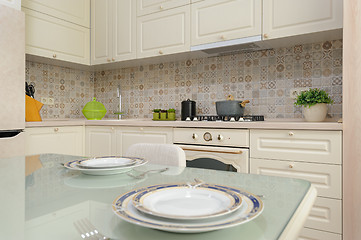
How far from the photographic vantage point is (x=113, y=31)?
3.23m

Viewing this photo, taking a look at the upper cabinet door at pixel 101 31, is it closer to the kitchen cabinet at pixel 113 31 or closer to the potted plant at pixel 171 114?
the kitchen cabinet at pixel 113 31

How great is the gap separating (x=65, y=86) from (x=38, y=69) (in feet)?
1.24

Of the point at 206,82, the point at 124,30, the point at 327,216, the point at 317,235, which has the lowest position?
the point at 317,235

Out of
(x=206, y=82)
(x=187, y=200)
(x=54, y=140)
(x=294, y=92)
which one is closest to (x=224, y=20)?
(x=206, y=82)

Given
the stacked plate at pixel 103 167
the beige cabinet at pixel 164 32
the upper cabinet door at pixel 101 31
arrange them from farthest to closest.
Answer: the upper cabinet door at pixel 101 31
the beige cabinet at pixel 164 32
the stacked plate at pixel 103 167

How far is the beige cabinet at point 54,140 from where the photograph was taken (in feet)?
8.55

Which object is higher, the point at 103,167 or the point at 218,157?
the point at 103,167

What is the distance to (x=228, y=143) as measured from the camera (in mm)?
2229

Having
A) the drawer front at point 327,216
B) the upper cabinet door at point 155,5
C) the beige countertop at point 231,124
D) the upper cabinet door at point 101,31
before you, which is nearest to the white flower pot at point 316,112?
the beige countertop at point 231,124

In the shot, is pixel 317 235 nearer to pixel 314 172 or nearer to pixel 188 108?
pixel 314 172

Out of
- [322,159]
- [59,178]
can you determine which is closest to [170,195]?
[59,178]

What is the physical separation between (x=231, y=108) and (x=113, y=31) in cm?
163

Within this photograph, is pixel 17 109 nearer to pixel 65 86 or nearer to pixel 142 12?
pixel 65 86

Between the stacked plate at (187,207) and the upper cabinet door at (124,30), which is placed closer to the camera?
the stacked plate at (187,207)
